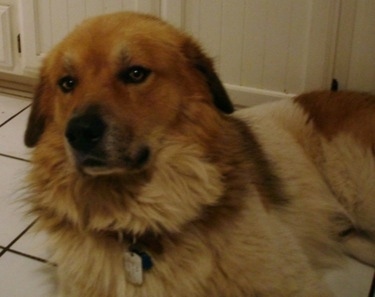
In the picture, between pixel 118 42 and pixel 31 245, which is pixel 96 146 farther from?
pixel 31 245

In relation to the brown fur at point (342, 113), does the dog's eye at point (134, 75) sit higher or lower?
higher

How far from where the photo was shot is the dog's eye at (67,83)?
1.29 metres

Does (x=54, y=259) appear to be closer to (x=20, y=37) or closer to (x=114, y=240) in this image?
(x=114, y=240)

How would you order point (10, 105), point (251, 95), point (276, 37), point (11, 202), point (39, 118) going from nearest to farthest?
point (39, 118) → point (11, 202) → point (276, 37) → point (251, 95) → point (10, 105)

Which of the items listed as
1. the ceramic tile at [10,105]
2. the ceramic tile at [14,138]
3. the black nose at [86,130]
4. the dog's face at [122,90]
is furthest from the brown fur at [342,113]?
the ceramic tile at [10,105]

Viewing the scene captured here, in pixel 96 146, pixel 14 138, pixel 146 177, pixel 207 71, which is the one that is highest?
pixel 207 71

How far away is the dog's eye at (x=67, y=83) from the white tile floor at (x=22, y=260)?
51 centimetres

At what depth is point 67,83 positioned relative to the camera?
130cm

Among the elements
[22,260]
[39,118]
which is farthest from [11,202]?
[39,118]

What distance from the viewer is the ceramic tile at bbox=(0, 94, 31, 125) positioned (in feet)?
8.25

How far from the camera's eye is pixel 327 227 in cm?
176

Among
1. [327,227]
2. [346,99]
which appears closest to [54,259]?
[327,227]

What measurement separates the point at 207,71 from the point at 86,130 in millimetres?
345

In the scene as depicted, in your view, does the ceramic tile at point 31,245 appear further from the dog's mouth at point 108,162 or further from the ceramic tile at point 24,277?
the dog's mouth at point 108,162
